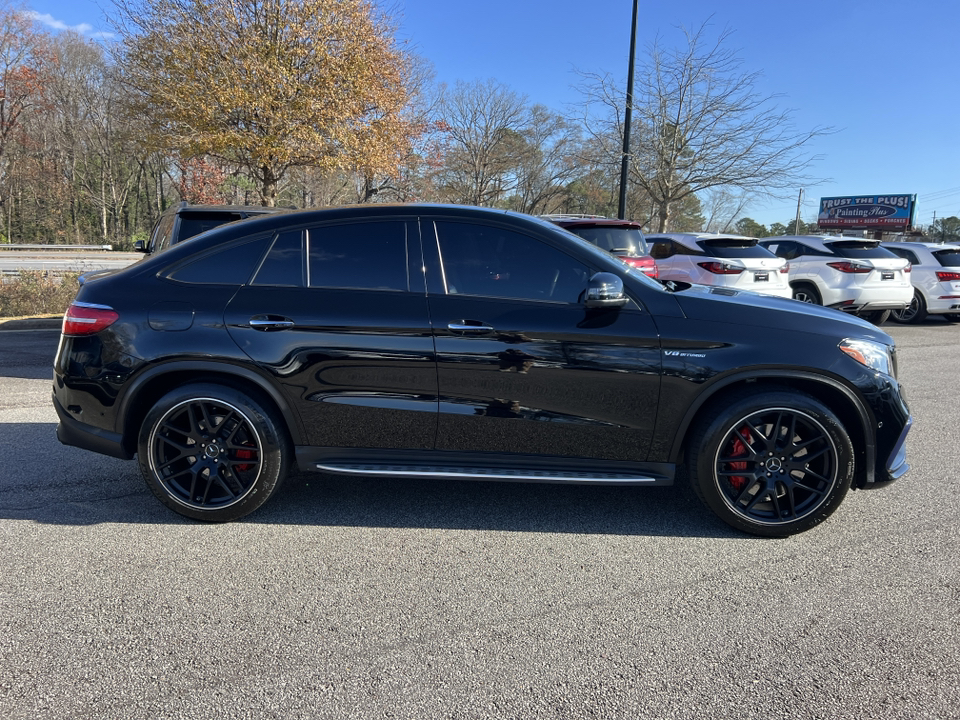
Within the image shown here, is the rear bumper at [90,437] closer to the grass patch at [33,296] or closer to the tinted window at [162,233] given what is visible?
the tinted window at [162,233]

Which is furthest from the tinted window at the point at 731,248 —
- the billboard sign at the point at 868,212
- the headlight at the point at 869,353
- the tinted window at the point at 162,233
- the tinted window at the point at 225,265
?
the billboard sign at the point at 868,212

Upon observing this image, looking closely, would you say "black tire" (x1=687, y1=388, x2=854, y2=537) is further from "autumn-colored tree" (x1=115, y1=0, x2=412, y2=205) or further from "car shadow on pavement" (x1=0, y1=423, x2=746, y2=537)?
"autumn-colored tree" (x1=115, y1=0, x2=412, y2=205)

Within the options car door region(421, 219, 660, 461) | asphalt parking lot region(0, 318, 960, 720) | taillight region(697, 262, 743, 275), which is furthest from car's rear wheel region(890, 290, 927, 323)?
car door region(421, 219, 660, 461)

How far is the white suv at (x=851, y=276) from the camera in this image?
11570mm

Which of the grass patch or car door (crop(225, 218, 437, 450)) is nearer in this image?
car door (crop(225, 218, 437, 450))

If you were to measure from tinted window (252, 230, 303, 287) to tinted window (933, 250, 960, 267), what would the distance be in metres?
13.9

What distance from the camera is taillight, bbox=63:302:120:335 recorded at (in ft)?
11.7

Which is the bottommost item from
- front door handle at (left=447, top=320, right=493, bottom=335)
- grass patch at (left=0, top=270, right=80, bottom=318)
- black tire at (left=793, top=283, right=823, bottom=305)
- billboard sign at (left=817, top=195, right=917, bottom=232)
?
grass patch at (left=0, top=270, right=80, bottom=318)

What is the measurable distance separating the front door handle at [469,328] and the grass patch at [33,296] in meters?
10.2

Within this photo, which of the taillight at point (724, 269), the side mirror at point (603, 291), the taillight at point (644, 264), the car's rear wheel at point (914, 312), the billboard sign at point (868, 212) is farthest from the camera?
the billboard sign at point (868, 212)

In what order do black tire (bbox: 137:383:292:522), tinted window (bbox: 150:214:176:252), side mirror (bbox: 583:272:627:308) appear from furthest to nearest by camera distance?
tinted window (bbox: 150:214:176:252), black tire (bbox: 137:383:292:522), side mirror (bbox: 583:272:627:308)

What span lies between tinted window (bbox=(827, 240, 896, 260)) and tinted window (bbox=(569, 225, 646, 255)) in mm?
5468

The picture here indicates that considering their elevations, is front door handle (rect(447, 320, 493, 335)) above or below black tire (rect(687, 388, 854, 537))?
above

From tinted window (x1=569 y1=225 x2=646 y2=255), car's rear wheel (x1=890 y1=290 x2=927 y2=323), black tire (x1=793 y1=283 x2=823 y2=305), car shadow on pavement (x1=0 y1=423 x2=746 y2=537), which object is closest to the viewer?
car shadow on pavement (x1=0 y1=423 x2=746 y2=537)
